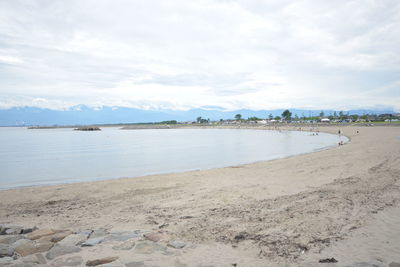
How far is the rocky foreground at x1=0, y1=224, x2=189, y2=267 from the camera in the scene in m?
5.27

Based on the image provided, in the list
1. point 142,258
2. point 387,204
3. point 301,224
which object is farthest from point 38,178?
point 387,204

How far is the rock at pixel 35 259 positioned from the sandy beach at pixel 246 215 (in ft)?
2.75

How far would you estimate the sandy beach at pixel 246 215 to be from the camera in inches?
213

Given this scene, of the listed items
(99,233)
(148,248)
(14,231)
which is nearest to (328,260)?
(148,248)

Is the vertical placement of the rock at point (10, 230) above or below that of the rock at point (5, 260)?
below

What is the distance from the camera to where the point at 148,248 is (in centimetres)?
580

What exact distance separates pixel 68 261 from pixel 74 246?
66 cm

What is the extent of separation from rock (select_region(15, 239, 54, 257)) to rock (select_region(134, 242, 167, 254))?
2.04m

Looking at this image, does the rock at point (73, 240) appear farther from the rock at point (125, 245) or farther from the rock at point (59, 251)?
the rock at point (125, 245)

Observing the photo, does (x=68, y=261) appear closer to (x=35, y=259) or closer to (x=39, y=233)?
(x=35, y=259)

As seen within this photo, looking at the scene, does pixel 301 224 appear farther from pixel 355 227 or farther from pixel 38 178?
pixel 38 178

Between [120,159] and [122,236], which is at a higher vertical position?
[122,236]

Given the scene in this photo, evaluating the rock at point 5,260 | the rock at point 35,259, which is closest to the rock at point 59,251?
the rock at point 35,259

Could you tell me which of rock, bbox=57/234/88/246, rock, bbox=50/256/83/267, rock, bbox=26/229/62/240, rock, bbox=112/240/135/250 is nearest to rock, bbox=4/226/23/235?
rock, bbox=26/229/62/240
